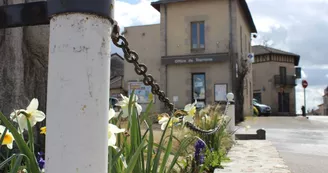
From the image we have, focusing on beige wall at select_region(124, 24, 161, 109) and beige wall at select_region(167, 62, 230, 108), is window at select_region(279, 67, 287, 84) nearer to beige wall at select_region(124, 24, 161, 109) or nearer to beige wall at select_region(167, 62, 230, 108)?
beige wall at select_region(124, 24, 161, 109)

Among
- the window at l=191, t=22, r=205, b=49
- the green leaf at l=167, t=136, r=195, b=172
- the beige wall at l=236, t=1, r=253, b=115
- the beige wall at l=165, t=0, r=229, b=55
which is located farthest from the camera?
the beige wall at l=236, t=1, r=253, b=115

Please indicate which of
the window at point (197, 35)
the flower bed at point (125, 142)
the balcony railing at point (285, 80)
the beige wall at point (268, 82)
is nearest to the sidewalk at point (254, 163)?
the flower bed at point (125, 142)

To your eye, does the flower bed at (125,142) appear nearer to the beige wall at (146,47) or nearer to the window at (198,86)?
the window at (198,86)

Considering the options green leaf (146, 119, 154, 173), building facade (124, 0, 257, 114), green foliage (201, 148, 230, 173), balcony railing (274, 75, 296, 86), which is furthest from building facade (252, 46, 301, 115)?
green leaf (146, 119, 154, 173)

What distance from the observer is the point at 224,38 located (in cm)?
2056

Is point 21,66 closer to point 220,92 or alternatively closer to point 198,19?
point 220,92

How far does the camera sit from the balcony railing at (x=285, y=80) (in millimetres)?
39500

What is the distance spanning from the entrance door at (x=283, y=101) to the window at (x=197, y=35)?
2168cm

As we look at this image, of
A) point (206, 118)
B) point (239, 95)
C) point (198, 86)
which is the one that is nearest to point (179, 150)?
point (206, 118)

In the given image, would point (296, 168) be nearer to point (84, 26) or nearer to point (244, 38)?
point (84, 26)

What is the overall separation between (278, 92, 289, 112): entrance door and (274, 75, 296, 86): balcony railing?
1.31m

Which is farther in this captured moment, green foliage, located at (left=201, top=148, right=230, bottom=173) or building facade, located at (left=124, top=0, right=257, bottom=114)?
building facade, located at (left=124, top=0, right=257, bottom=114)

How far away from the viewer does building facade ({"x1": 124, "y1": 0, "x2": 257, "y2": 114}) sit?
20391 millimetres

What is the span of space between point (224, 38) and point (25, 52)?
17967mm
